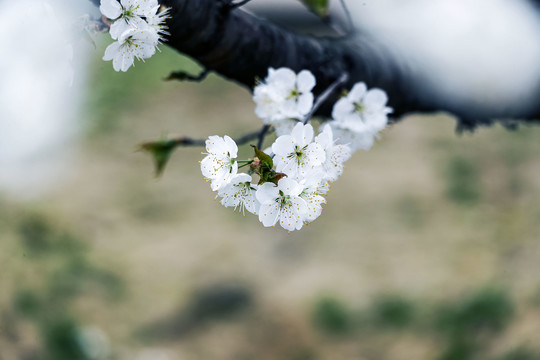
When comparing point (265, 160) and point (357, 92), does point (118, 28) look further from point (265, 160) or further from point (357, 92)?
point (357, 92)

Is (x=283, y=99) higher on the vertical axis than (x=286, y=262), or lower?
higher

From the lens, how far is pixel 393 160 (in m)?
3.32

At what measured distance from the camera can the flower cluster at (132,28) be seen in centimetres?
53

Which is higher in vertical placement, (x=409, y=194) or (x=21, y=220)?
(x=409, y=194)

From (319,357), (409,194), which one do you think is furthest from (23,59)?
(409,194)

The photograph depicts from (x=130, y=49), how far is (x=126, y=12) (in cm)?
4

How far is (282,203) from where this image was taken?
572mm

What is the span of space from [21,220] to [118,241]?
55 centimetres

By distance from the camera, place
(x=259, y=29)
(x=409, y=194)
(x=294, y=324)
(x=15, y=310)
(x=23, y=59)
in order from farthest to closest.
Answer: (x=409, y=194) → (x=15, y=310) → (x=294, y=324) → (x=259, y=29) → (x=23, y=59)

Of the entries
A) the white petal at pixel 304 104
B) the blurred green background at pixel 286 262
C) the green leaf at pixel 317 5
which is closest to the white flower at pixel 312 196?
the white petal at pixel 304 104

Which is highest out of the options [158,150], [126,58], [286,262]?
[126,58]

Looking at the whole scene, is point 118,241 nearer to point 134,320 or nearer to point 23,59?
point 134,320

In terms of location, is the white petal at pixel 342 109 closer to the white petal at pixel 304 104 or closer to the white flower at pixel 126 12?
the white petal at pixel 304 104

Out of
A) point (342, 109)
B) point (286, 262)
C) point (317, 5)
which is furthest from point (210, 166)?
point (286, 262)
